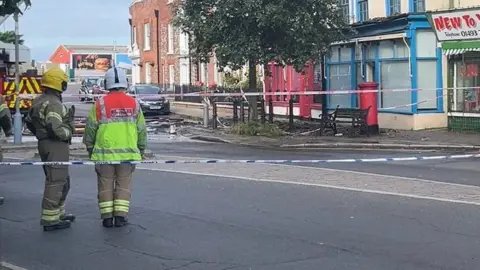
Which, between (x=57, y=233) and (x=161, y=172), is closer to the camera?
(x=57, y=233)

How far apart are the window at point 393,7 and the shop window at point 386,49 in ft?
3.10

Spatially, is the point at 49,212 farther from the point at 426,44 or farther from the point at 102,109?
the point at 426,44

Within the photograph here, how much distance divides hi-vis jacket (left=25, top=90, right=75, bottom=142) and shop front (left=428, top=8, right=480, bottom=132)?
13821mm

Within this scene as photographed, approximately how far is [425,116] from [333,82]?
18.4 feet

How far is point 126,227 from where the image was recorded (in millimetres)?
8164

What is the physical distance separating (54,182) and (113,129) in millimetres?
879

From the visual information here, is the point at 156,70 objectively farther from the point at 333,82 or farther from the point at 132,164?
the point at 132,164

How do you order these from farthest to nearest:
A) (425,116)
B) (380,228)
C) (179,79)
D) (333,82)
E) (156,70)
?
(156,70), (179,79), (333,82), (425,116), (380,228)

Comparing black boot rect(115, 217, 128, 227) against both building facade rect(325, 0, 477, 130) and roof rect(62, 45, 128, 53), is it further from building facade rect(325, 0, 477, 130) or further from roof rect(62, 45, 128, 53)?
roof rect(62, 45, 128, 53)

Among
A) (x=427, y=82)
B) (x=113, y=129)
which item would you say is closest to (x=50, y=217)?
(x=113, y=129)

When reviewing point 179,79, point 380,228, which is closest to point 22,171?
point 380,228

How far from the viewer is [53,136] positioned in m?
8.23

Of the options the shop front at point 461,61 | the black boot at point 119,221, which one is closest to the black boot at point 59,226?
the black boot at point 119,221

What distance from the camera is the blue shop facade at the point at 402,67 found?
21.6 metres
